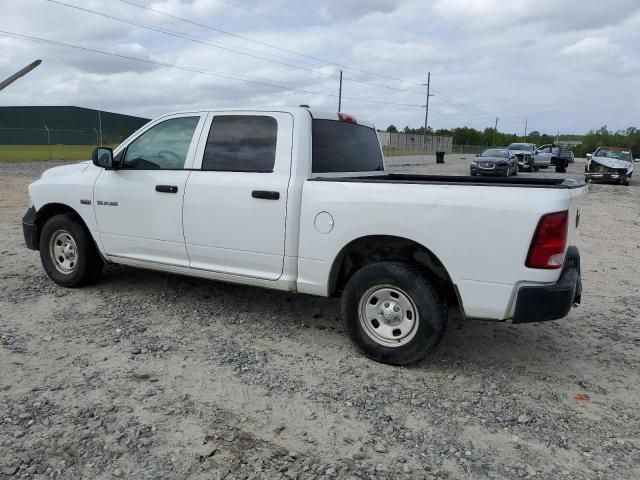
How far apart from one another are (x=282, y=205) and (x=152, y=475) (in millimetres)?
2190

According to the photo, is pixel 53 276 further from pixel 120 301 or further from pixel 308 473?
pixel 308 473

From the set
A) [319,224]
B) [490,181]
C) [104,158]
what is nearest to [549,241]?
[490,181]

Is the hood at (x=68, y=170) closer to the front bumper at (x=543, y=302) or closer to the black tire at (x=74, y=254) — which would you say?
the black tire at (x=74, y=254)

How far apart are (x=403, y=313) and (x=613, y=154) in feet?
80.2

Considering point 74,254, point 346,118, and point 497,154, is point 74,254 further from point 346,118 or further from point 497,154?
point 497,154

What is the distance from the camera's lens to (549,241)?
→ 3.45 metres

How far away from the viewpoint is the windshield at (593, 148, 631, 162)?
24.2 meters

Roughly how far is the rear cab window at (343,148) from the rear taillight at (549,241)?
1855 mm

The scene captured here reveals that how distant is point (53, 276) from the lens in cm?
573

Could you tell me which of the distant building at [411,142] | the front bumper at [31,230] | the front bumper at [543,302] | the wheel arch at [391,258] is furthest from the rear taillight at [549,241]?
the distant building at [411,142]

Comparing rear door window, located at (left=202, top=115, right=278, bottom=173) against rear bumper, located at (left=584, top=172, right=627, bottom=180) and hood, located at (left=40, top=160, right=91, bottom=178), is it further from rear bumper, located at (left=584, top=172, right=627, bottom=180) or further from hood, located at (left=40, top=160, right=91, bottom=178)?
rear bumper, located at (left=584, top=172, right=627, bottom=180)

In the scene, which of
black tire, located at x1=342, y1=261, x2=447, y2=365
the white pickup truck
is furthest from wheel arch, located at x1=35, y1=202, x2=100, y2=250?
black tire, located at x1=342, y1=261, x2=447, y2=365

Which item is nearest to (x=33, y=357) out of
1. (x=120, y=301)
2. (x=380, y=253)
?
(x=120, y=301)

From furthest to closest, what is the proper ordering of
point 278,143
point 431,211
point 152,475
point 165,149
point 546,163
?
1. point 546,163
2. point 165,149
3. point 278,143
4. point 431,211
5. point 152,475
